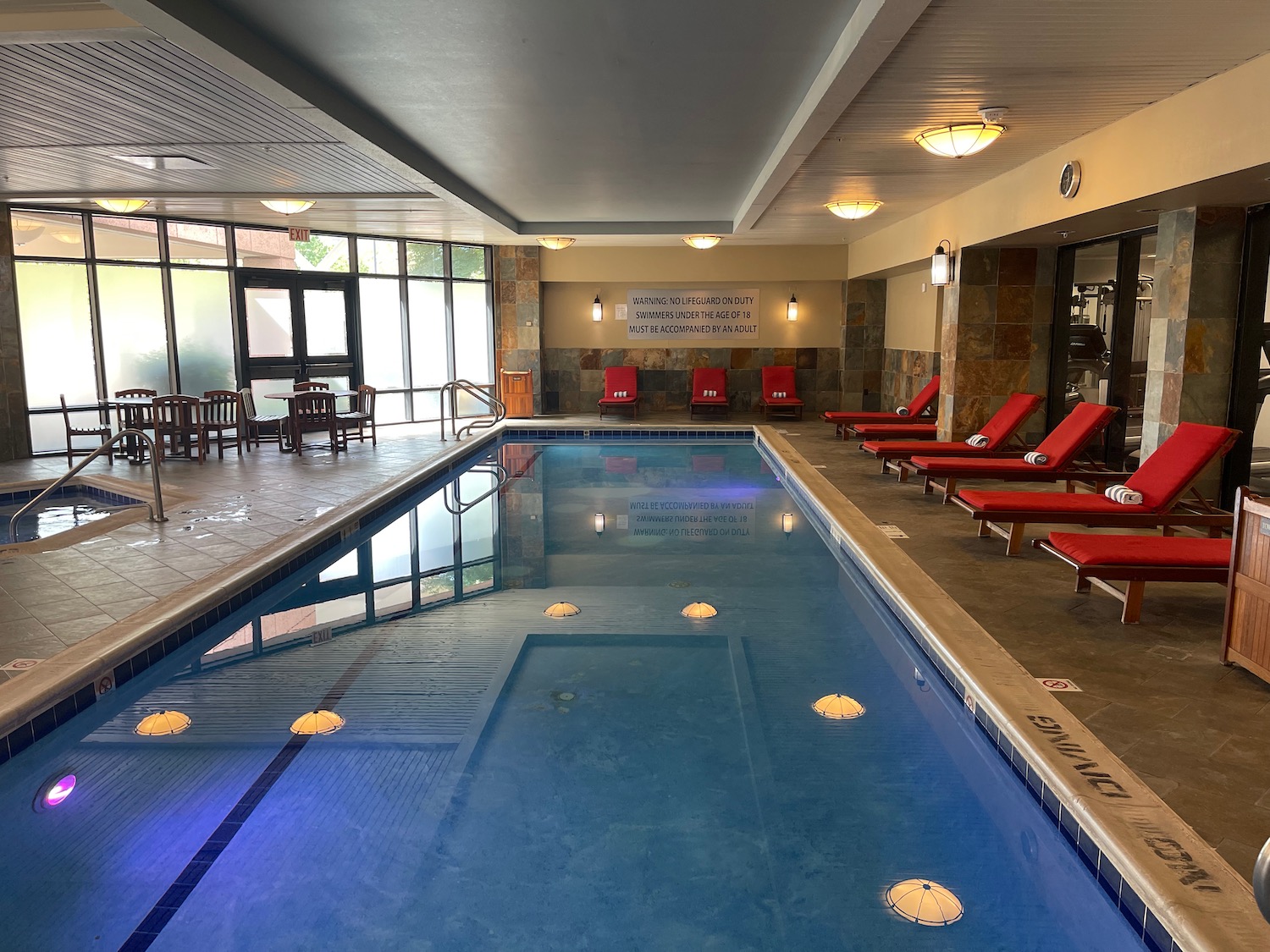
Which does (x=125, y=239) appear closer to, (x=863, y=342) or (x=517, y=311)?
(x=517, y=311)

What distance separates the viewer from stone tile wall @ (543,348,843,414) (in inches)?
608

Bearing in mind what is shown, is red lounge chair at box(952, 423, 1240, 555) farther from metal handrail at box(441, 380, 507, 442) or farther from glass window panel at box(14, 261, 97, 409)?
glass window panel at box(14, 261, 97, 409)

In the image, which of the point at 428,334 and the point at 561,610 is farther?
the point at 428,334

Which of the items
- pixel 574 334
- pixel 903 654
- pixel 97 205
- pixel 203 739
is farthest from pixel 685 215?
pixel 203 739

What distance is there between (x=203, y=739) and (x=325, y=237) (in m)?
10.5

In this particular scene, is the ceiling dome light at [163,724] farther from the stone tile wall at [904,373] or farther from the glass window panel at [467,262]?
the glass window panel at [467,262]

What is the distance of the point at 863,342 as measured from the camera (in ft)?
49.0

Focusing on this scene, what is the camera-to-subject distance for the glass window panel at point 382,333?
13.4 meters

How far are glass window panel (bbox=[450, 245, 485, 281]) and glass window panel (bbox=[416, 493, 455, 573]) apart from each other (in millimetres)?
6603

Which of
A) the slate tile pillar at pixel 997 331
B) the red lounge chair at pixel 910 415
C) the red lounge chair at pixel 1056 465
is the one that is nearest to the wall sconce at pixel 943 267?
the slate tile pillar at pixel 997 331

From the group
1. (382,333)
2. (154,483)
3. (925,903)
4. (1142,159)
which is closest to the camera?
(925,903)

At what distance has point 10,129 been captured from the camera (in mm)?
6387

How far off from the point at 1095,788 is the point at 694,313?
518 inches

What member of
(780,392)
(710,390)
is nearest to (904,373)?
(780,392)
